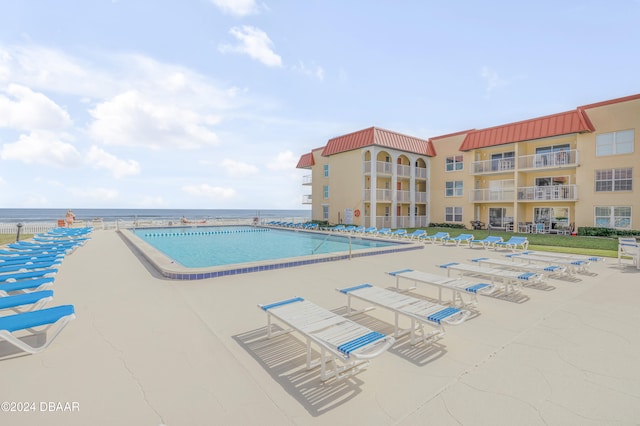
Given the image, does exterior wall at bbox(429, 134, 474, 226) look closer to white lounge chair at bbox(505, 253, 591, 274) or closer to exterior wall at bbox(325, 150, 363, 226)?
exterior wall at bbox(325, 150, 363, 226)

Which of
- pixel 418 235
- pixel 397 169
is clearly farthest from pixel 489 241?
pixel 397 169

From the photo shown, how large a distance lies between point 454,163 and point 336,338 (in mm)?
26778

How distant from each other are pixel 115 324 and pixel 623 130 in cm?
2657

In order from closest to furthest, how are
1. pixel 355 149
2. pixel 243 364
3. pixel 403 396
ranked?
pixel 403 396
pixel 243 364
pixel 355 149

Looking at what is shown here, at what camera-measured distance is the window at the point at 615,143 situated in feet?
58.8

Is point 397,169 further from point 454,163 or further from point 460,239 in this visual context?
point 460,239

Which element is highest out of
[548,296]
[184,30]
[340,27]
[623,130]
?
[340,27]

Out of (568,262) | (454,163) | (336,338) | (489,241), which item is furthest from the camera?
(454,163)

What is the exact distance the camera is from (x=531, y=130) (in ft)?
70.9

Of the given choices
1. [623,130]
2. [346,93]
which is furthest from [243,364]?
[623,130]

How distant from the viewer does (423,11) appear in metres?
11.2

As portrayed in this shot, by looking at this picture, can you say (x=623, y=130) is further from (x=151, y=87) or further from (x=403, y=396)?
(x=151, y=87)

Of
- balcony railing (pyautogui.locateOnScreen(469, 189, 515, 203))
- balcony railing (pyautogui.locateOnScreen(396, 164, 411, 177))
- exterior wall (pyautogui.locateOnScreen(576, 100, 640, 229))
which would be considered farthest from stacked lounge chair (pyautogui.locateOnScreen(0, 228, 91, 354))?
balcony railing (pyautogui.locateOnScreen(469, 189, 515, 203))

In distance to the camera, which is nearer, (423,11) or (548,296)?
(548,296)
